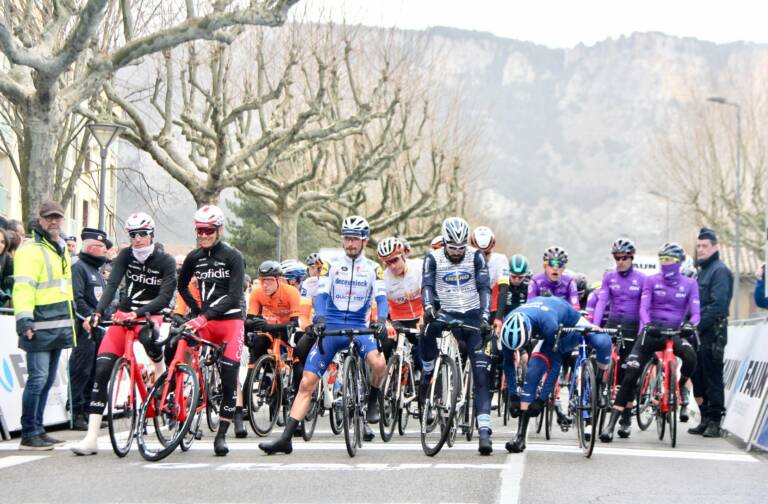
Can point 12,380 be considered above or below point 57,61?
below

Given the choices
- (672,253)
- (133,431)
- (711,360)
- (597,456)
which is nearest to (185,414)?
(133,431)

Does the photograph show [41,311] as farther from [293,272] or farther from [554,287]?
[554,287]

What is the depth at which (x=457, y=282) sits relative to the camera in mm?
11859

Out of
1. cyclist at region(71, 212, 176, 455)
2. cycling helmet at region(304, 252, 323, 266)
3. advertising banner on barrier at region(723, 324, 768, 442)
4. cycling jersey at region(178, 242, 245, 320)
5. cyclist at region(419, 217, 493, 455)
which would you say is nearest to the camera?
cyclist at region(71, 212, 176, 455)

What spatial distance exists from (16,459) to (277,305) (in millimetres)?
4217

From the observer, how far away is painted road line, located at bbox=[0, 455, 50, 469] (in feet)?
33.4

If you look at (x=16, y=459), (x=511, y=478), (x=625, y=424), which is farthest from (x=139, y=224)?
(x=625, y=424)

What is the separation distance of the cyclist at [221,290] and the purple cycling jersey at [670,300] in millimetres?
4526

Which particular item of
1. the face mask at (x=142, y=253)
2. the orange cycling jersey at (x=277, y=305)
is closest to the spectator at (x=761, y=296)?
the orange cycling jersey at (x=277, y=305)

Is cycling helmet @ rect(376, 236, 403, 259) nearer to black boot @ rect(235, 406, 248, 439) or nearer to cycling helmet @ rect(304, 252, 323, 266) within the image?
cycling helmet @ rect(304, 252, 323, 266)

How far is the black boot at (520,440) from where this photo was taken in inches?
443

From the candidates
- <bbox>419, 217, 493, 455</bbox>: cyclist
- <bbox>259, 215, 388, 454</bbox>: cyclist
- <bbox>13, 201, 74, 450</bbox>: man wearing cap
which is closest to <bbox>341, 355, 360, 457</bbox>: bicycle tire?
<bbox>259, 215, 388, 454</bbox>: cyclist

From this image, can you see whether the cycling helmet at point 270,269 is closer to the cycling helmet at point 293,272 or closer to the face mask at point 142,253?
the cycling helmet at point 293,272

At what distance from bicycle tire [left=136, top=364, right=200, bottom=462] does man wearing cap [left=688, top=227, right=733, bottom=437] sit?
6.41m
